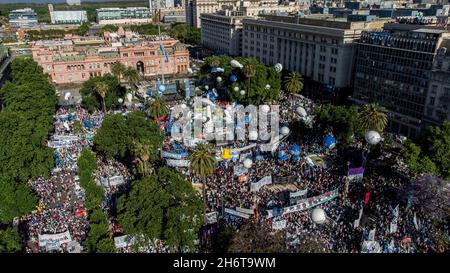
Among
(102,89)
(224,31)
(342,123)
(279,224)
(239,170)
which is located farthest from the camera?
(224,31)

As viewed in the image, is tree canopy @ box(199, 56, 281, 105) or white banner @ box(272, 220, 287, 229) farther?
tree canopy @ box(199, 56, 281, 105)

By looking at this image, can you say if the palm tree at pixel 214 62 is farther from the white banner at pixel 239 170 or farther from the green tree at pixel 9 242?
the green tree at pixel 9 242

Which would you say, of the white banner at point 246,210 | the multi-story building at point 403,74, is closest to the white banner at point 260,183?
the white banner at point 246,210

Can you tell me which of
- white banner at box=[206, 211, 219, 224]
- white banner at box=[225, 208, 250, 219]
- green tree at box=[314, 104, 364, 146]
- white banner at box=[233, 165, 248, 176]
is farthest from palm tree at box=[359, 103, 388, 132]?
white banner at box=[206, 211, 219, 224]

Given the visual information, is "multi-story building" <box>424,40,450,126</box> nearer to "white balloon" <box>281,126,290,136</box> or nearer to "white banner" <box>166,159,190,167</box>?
"white balloon" <box>281,126,290,136</box>

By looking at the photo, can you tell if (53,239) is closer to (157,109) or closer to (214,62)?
(157,109)

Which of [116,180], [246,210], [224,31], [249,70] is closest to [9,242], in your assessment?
[116,180]
